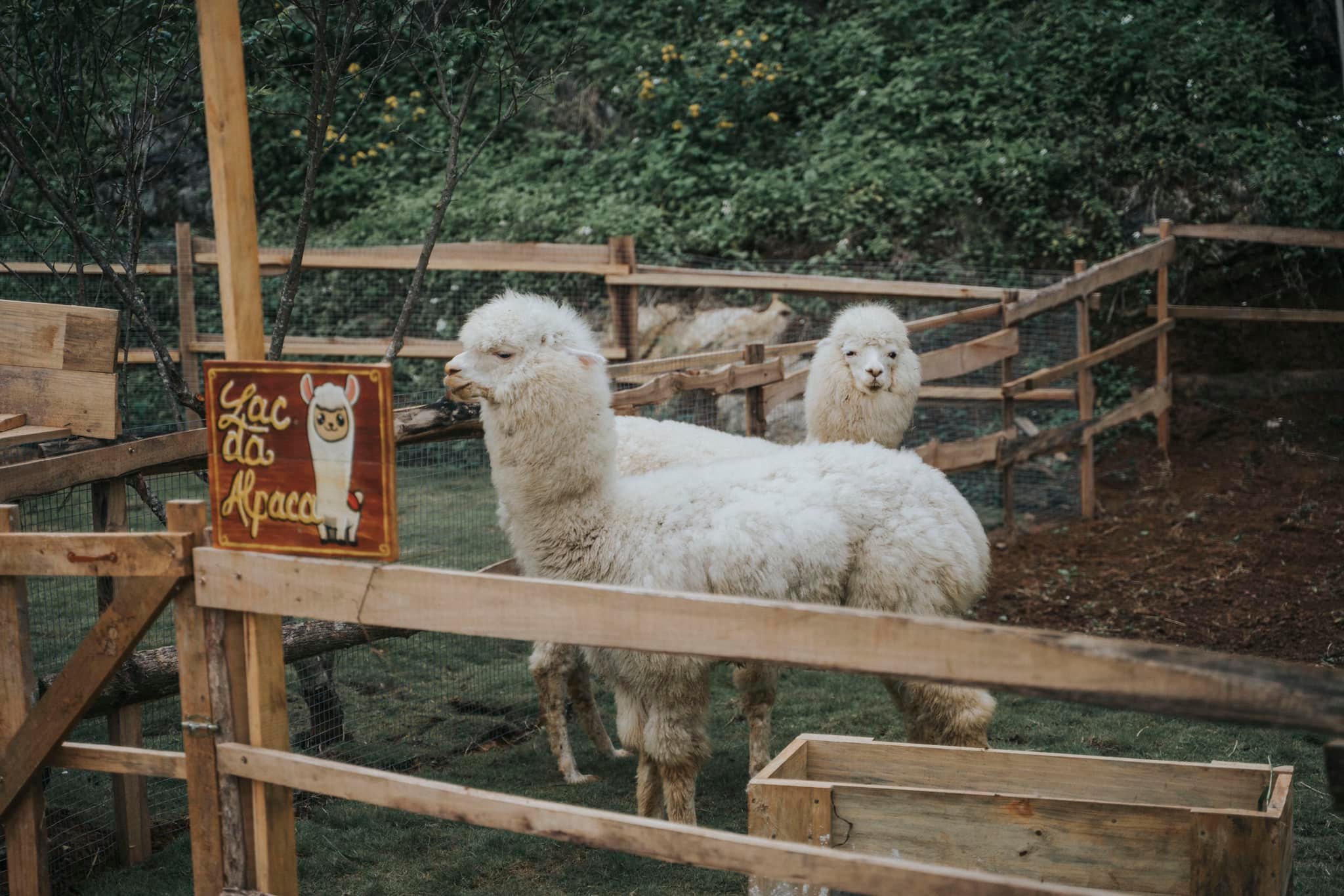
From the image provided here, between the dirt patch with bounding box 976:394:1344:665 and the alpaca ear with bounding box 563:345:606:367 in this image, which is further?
the dirt patch with bounding box 976:394:1344:665

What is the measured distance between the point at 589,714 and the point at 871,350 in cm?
223

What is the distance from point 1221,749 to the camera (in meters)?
4.73

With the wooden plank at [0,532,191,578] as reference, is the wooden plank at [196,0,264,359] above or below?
above

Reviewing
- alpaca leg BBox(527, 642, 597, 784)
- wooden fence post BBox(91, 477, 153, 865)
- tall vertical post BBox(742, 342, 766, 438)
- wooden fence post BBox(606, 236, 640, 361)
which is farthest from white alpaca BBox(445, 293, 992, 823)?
wooden fence post BBox(606, 236, 640, 361)

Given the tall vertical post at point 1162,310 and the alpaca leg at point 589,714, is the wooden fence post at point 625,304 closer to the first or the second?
the alpaca leg at point 589,714

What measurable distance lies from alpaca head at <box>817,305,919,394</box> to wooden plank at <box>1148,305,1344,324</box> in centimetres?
472

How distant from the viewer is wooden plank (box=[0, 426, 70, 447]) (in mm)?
3031

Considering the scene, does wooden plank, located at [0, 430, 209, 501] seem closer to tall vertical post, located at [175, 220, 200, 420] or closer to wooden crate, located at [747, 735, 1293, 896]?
wooden crate, located at [747, 735, 1293, 896]

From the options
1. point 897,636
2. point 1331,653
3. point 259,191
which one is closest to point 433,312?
point 259,191

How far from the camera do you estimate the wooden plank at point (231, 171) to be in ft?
8.42

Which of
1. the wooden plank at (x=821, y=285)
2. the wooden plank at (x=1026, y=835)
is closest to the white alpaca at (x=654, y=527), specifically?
the wooden plank at (x=1026, y=835)

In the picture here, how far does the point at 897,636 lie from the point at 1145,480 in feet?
26.3

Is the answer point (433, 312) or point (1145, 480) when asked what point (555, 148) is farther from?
point (1145, 480)

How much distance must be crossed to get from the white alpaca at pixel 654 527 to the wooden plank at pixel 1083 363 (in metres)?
4.20
